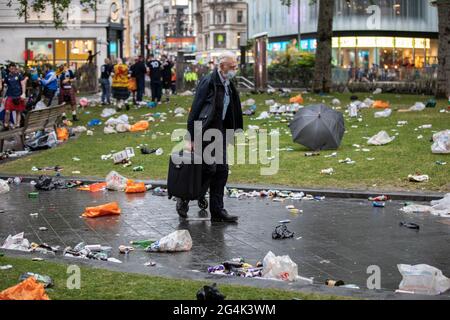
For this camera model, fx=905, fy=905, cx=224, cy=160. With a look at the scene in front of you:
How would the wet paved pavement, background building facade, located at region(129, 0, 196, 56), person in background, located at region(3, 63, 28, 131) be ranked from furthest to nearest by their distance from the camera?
1. background building facade, located at region(129, 0, 196, 56)
2. person in background, located at region(3, 63, 28, 131)
3. the wet paved pavement

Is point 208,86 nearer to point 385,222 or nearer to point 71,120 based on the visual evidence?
point 385,222

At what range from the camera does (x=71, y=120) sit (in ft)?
82.5

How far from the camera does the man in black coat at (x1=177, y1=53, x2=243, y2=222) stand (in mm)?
9641

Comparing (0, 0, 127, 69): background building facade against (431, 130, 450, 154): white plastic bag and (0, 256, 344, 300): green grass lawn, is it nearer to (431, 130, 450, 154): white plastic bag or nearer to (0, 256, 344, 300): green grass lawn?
(431, 130, 450, 154): white plastic bag

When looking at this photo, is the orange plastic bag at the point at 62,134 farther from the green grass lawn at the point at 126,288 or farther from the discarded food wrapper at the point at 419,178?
the green grass lawn at the point at 126,288

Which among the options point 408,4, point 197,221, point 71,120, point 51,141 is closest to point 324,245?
point 197,221

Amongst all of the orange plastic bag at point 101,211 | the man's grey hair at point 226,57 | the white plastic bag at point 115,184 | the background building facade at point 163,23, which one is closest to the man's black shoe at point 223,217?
the orange plastic bag at point 101,211

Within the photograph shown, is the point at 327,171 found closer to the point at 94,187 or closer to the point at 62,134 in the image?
the point at 94,187

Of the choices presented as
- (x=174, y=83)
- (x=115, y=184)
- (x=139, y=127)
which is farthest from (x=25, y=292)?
(x=174, y=83)

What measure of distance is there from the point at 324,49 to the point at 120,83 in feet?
31.7

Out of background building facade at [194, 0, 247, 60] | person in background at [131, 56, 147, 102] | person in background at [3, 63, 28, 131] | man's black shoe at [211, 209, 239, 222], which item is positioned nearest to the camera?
man's black shoe at [211, 209, 239, 222]

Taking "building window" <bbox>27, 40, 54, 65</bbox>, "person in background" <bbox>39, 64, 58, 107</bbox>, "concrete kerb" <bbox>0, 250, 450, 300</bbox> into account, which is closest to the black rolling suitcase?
"concrete kerb" <bbox>0, 250, 450, 300</bbox>

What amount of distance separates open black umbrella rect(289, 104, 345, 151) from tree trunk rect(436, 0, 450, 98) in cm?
1371
